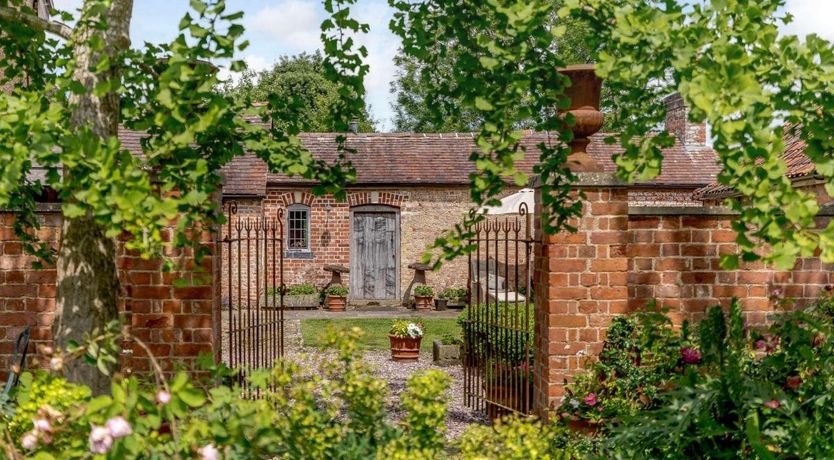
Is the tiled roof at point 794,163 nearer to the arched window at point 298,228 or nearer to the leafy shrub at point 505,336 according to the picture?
the leafy shrub at point 505,336

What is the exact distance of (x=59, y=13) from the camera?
378 cm

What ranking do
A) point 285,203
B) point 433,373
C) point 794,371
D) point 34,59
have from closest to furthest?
point 433,373 < point 794,371 < point 34,59 < point 285,203

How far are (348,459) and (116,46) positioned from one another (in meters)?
1.94

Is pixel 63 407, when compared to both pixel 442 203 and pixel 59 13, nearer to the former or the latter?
pixel 59 13

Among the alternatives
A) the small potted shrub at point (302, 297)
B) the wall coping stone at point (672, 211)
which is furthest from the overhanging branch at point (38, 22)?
the small potted shrub at point (302, 297)

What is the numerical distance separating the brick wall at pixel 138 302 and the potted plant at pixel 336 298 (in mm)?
13724

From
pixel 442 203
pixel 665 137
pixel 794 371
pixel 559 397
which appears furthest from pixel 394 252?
pixel 665 137

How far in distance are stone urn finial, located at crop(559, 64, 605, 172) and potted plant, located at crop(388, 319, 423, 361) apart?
6216 mm

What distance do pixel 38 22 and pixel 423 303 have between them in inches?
623

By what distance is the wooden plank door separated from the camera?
65.9ft

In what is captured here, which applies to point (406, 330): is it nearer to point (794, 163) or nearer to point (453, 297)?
point (794, 163)

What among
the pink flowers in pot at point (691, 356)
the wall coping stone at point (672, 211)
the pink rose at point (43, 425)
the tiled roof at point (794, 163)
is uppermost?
the tiled roof at point (794, 163)

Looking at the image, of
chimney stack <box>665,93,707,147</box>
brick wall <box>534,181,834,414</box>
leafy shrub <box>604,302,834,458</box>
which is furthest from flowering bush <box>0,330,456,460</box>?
chimney stack <box>665,93,707,147</box>

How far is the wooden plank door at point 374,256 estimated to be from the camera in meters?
20.1
